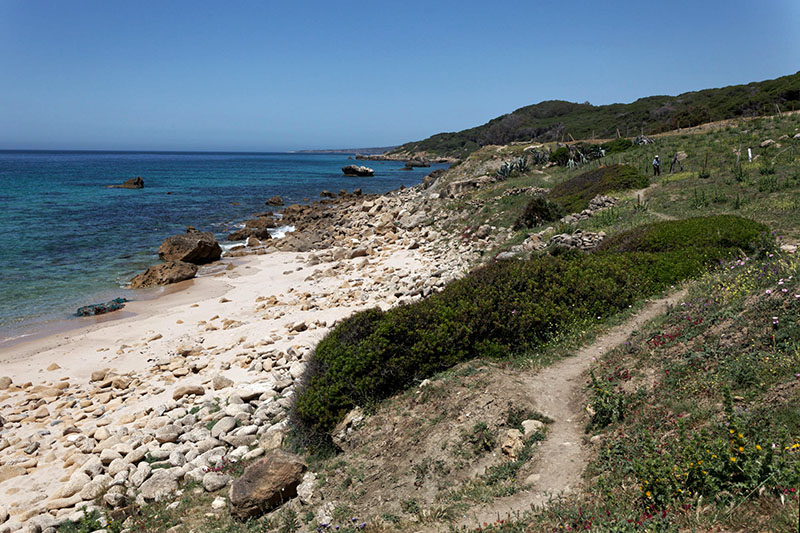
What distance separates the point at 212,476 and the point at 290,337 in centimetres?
715

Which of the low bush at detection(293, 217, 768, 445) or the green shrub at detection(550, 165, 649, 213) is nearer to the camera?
the low bush at detection(293, 217, 768, 445)

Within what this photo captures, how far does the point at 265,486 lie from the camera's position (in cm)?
662

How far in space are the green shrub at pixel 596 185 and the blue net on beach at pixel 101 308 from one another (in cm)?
2102

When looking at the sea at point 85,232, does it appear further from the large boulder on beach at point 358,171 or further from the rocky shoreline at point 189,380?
the large boulder on beach at point 358,171

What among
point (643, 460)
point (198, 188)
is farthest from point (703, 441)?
point (198, 188)

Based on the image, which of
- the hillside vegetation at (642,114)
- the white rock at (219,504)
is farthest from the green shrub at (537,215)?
the hillside vegetation at (642,114)

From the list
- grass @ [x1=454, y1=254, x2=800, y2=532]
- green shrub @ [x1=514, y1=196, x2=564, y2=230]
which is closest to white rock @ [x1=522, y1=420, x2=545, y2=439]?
grass @ [x1=454, y1=254, x2=800, y2=532]

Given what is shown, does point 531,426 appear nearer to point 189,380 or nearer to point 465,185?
point 189,380

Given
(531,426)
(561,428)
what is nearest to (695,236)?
(561,428)

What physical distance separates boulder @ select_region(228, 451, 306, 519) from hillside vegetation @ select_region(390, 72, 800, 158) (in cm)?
5266

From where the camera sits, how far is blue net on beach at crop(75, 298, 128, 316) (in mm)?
18981

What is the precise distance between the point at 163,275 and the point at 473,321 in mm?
19812

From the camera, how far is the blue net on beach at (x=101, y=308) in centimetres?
1898

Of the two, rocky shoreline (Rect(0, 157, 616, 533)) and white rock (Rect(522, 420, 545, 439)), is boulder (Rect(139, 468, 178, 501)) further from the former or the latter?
white rock (Rect(522, 420, 545, 439))
